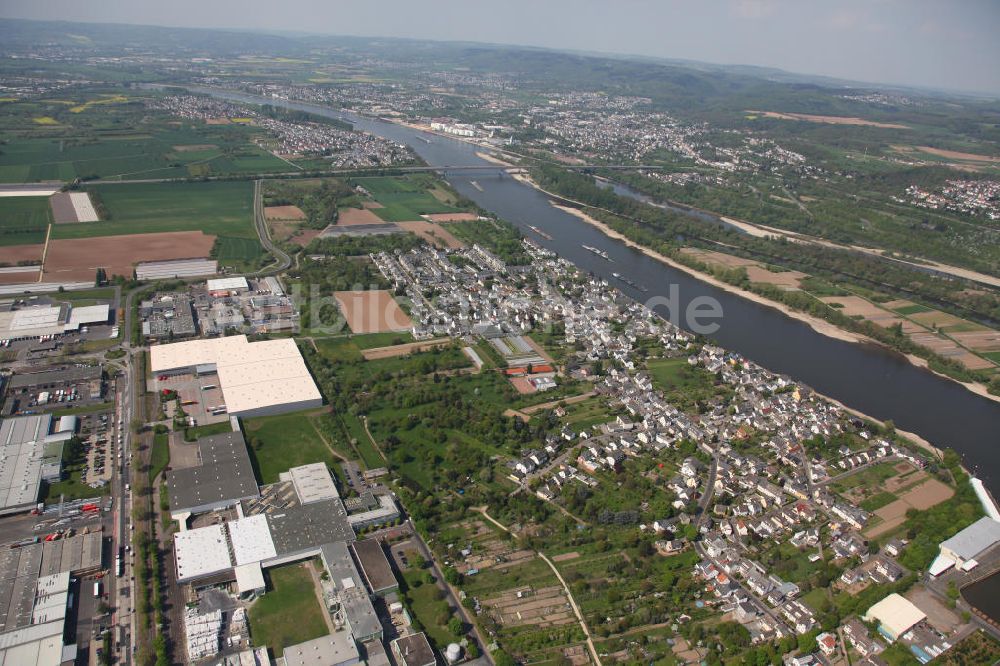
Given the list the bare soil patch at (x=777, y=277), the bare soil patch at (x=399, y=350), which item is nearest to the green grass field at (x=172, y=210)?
the bare soil patch at (x=399, y=350)

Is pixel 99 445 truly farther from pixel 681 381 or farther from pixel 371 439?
pixel 681 381

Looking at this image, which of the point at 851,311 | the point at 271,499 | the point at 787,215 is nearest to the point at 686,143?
the point at 787,215

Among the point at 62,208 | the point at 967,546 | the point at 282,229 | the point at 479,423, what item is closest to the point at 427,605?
the point at 479,423

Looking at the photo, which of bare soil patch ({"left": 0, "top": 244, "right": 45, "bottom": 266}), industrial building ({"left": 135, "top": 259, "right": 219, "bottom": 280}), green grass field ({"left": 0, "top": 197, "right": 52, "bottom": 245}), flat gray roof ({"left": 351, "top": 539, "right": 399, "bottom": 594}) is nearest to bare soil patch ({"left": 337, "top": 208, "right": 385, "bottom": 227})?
industrial building ({"left": 135, "top": 259, "right": 219, "bottom": 280})

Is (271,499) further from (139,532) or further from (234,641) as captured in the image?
(234,641)

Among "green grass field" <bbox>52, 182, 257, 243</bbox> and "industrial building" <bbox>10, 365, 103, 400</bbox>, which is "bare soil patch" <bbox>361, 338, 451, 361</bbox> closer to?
"industrial building" <bbox>10, 365, 103, 400</bbox>
